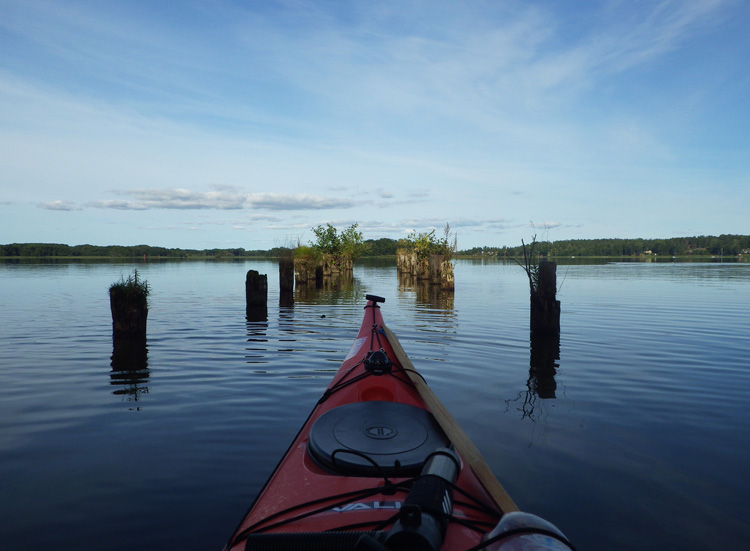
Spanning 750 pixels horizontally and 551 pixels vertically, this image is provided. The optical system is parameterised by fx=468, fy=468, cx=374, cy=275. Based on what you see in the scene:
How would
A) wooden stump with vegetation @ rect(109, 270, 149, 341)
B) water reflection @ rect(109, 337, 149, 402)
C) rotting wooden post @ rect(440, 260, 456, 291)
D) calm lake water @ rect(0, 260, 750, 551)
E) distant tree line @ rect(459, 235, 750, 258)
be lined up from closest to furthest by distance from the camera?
1. calm lake water @ rect(0, 260, 750, 551)
2. water reflection @ rect(109, 337, 149, 402)
3. wooden stump with vegetation @ rect(109, 270, 149, 341)
4. rotting wooden post @ rect(440, 260, 456, 291)
5. distant tree line @ rect(459, 235, 750, 258)

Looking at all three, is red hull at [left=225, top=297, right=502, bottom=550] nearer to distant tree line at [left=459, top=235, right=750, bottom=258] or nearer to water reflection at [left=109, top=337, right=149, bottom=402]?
water reflection at [left=109, top=337, right=149, bottom=402]

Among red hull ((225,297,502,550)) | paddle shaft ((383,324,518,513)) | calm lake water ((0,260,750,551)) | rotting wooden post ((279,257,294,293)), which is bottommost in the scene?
calm lake water ((0,260,750,551))

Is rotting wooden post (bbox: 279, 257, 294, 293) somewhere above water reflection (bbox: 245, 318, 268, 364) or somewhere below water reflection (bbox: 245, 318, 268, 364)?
above

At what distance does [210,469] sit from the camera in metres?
4.46

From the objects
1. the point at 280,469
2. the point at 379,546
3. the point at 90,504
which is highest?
the point at 379,546

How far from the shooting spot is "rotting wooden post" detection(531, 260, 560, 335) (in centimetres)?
1068

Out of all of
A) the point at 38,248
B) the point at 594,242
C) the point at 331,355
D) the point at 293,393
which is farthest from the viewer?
the point at 594,242

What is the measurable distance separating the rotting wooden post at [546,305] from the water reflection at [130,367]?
27.2 ft

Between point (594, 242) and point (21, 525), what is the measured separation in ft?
461

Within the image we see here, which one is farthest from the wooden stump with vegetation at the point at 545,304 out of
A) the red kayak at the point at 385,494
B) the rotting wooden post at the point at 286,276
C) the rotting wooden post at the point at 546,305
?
the rotting wooden post at the point at 286,276

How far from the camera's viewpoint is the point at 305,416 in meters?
5.95

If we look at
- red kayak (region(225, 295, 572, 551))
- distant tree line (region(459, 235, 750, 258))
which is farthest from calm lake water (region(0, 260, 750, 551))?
distant tree line (region(459, 235, 750, 258))

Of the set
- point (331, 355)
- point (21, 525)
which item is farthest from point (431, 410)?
point (331, 355)

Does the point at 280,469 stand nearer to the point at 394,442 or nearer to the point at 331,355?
the point at 394,442
